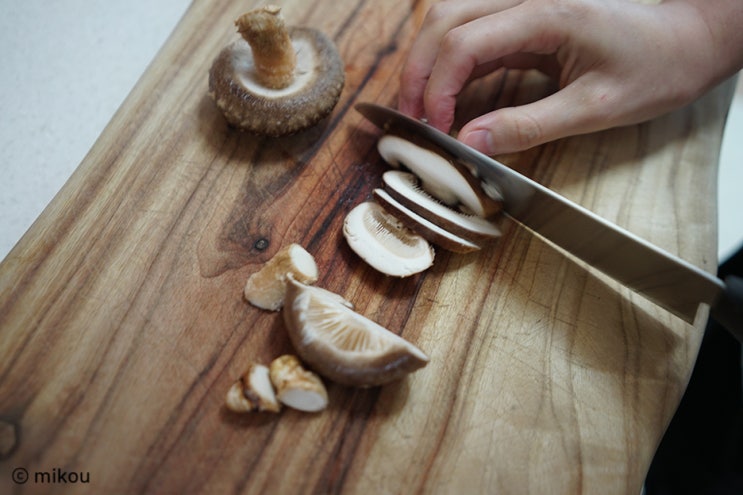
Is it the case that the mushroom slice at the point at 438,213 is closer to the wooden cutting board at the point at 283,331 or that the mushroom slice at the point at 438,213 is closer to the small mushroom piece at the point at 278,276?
the wooden cutting board at the point at 283,331

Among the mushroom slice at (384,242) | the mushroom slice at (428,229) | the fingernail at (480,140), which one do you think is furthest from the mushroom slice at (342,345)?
the fingernail at (480,140)

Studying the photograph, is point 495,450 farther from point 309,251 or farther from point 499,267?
point 309,251

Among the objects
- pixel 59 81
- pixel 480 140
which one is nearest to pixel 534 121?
pixel 480 140

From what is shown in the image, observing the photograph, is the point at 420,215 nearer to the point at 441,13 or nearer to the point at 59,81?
the point at 441,13

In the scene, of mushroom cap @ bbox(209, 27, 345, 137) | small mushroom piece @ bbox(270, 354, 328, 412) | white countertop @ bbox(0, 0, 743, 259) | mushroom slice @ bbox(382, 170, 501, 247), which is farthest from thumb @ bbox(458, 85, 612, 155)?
white countertop @ bbox(0, 0, 743, 259)

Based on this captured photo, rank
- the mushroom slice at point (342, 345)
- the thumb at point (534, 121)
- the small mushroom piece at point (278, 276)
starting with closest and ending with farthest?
1. the mushroom slice at point (342, 345)
2. the small mushroom piece at point (278, 276)
3. the thumb at point (534, 121)

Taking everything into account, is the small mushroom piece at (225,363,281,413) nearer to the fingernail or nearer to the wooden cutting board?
the wooden cutting board
